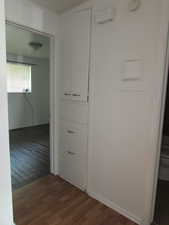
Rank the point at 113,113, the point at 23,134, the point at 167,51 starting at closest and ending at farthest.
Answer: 1. the point at 167,51
2. the point at 113,113
3. the point at 23,134

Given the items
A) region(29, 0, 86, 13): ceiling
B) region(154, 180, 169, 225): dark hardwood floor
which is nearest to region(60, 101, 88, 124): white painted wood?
region(29, 0, 86, 13): ceiling

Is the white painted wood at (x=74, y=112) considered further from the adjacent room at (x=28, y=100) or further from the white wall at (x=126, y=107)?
the adjacent room at (x=28, y=100)

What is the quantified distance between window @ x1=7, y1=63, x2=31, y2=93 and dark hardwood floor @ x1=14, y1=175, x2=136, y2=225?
3.35 meters

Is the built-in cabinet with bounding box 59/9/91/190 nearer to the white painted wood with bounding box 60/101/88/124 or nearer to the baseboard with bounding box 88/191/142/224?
the white painted wood with bounding box 60/101/88/124

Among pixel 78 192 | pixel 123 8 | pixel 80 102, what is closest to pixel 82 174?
pixel 78 192

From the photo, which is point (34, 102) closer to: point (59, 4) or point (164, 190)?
point (59, 4)

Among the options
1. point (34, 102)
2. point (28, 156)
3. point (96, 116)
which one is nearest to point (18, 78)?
point (34, 102)

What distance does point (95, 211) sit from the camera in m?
1.78

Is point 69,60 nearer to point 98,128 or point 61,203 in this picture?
point 98,128

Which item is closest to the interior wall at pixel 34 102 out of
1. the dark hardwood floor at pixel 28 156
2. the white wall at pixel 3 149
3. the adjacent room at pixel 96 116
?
the dark hardwood floor at pixel 28 156

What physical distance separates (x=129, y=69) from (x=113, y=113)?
19.0 inches

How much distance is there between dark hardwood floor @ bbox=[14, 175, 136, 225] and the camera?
164 centimetres

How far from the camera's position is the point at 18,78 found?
4.82m

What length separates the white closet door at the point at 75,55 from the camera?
1931 mm
